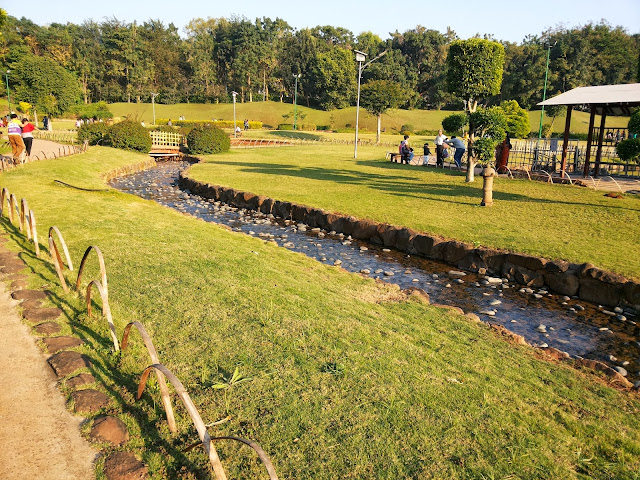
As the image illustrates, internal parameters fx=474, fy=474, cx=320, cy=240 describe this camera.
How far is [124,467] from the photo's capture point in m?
3.20

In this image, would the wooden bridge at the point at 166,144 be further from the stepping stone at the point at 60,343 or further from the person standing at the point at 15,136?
the stepping stone at the point at 60,343

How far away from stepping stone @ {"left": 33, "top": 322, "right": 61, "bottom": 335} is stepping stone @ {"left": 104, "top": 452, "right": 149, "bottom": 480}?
232 cm

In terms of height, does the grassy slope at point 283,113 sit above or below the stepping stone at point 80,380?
above

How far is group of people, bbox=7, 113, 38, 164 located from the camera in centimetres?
1722

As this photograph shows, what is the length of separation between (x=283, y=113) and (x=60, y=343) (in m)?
72.5

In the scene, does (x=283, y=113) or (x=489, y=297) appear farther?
(x=283, y=113)

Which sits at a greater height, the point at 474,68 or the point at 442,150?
the point at 474,68

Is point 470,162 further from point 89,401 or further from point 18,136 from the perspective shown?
point 18,136

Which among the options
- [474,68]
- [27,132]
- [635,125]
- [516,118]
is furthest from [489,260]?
[516,118]

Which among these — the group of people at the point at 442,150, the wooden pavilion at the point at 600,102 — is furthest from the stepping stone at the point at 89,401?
the group of people at the point at 442,150

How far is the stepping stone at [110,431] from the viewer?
346cm

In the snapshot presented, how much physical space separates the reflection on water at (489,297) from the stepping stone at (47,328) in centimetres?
562

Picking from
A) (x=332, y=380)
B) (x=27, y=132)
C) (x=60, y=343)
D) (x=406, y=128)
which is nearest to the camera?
(x=332, y=380)

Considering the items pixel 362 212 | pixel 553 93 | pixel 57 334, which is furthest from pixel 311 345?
pixel 553 93
